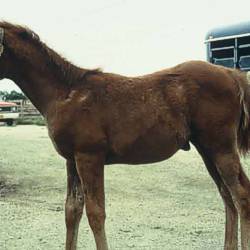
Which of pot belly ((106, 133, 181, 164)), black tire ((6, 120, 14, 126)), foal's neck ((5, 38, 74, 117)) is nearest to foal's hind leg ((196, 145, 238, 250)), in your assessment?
pot belly ((106, 133, 181, 164))

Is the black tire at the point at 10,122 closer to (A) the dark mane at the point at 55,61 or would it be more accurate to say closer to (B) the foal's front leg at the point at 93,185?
(A) the dark mane at the point at 55,61

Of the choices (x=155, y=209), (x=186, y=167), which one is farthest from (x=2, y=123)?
(x=155, y=209)

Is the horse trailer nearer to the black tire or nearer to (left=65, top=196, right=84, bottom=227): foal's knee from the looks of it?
(left=65, top=196, right=84, bottom=227): foal's knee

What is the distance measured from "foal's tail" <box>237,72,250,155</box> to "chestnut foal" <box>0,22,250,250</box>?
0.01 metres

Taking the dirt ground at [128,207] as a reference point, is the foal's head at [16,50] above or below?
above

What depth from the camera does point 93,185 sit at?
3998 mm

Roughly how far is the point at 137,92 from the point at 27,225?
277cm

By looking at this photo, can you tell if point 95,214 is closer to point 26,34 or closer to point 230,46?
point 26,34

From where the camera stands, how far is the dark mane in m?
4.13

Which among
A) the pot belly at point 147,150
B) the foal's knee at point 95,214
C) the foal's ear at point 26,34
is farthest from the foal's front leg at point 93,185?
the foal's ear at point 26,34

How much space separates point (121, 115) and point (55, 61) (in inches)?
27.8

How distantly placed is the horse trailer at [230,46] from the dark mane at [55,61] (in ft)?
20.2

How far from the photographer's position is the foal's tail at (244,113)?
14.9 ft

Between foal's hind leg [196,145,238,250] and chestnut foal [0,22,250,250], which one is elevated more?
chestnut foal [0,22,250,250]
